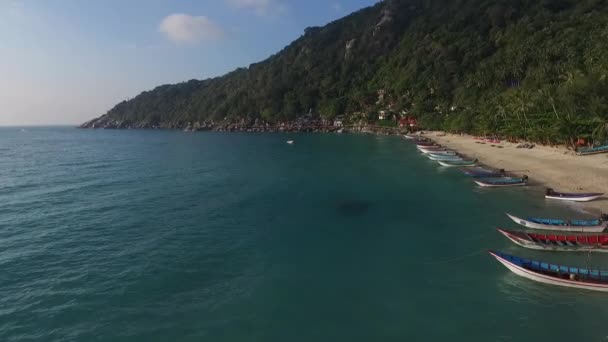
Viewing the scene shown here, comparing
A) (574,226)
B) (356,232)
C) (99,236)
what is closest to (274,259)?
(356,232)

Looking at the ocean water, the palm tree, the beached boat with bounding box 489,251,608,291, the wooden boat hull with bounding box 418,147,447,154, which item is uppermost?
the palm tree

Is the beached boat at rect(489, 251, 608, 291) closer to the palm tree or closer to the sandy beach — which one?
the sandy beach

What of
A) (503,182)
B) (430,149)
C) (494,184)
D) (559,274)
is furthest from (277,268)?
(430,149)

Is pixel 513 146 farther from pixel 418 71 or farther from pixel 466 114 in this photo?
pixel 418 71

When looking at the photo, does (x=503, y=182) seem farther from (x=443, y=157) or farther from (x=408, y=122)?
(x=408, y=122)

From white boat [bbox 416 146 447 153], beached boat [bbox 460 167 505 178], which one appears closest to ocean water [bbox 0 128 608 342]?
beached boat [bbox 460 167 505 178]

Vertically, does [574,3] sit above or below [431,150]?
above
